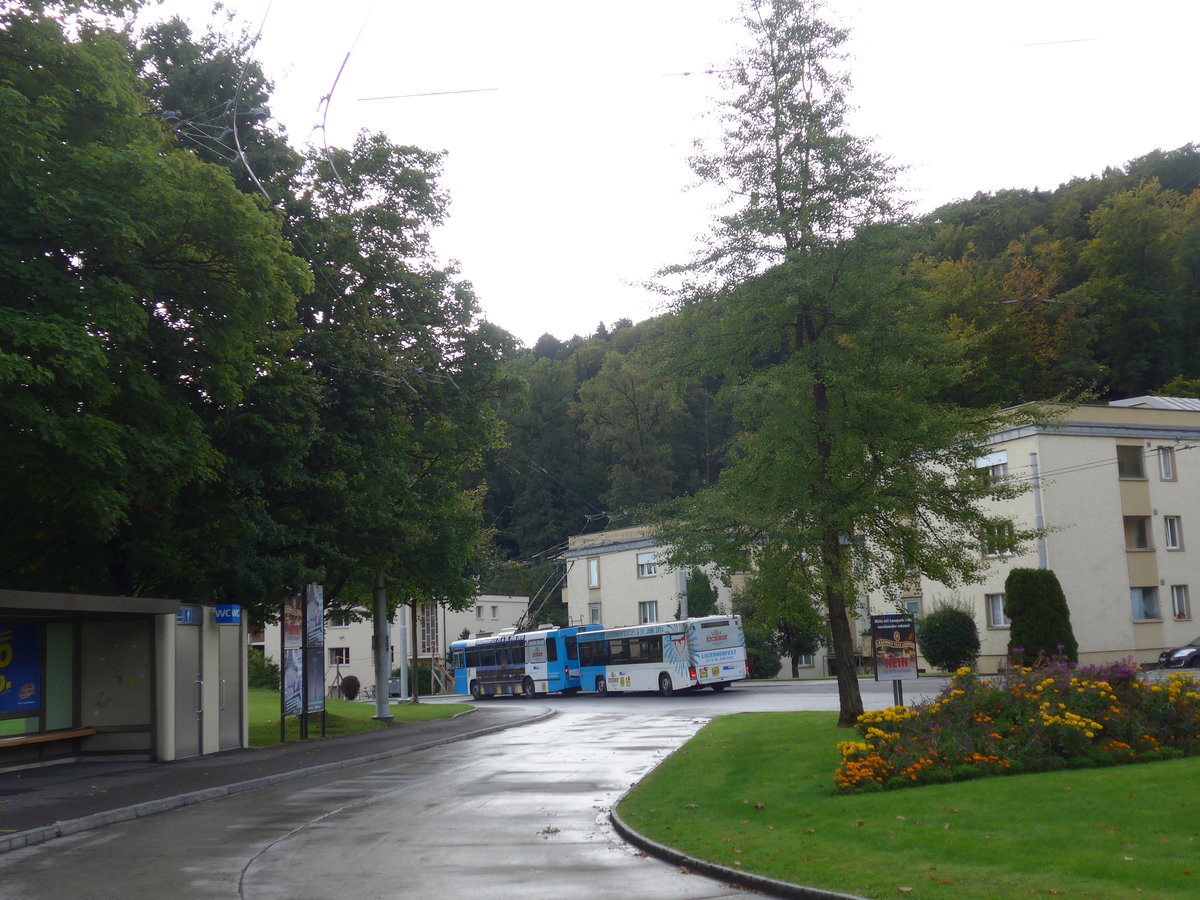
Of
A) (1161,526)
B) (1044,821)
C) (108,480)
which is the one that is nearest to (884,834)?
(1044,821)

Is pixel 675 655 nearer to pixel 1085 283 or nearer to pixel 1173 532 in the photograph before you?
pixel 1173 532

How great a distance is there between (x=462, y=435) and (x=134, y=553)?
36.8 ft

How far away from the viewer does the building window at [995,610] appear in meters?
43.9

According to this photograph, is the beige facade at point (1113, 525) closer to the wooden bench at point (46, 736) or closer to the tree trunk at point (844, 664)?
the tree trunk at point (844, 664)

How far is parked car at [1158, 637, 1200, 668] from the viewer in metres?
38.2

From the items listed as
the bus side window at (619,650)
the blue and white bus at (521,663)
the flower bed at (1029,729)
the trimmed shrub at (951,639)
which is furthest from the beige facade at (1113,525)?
the flower bed at (1029,729)

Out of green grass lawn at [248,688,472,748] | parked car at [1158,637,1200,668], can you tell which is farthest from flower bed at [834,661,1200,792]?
parked car at [1158,637,1200,668]

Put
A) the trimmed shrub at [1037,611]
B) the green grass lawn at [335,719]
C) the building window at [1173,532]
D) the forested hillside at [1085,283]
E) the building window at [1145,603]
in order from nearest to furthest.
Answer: the green grass lawn at [335,719]
the trimmed shrub at [1037,611]
the building window at [1145,603]
the building window at [1173,532]
the forested hillside at [1085,283]

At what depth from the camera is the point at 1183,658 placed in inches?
1515

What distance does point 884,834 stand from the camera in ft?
33.0

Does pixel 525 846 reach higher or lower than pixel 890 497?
lower

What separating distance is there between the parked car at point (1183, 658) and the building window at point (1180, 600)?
5.76 meters

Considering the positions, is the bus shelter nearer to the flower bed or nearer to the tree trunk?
the tree trunk

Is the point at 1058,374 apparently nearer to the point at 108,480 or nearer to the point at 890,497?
the point at 890,497
